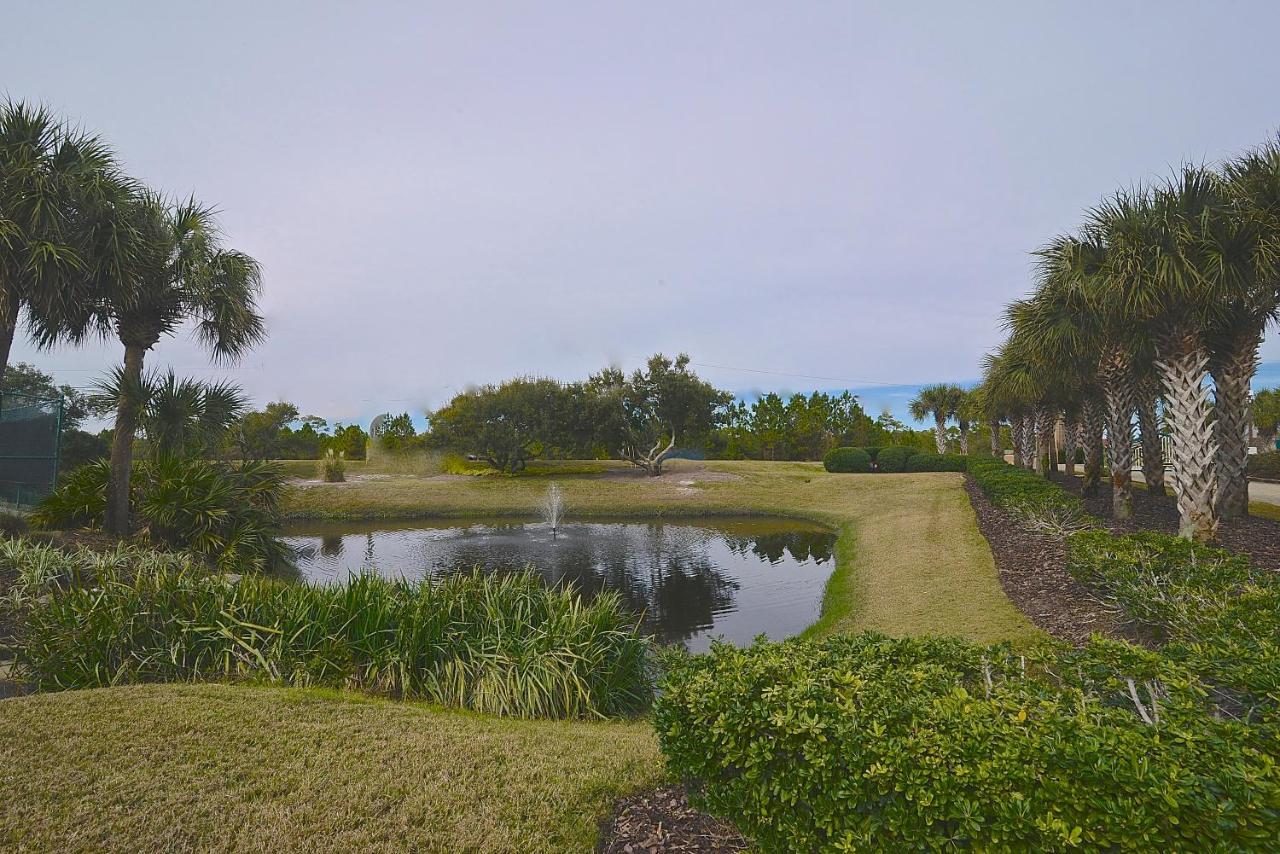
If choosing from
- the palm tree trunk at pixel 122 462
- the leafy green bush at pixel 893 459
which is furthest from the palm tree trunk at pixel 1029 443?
the palm tree trunk at pixel 122 462

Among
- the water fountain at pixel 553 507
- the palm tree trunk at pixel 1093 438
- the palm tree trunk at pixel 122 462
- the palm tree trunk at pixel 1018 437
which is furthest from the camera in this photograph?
the palm tree trunk at pixel 1018 437

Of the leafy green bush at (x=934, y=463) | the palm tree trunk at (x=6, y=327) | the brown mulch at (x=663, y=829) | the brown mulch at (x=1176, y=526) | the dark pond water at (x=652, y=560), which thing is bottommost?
the dark pond water at (x=652, y=560)

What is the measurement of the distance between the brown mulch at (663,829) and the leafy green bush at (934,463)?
3281cm

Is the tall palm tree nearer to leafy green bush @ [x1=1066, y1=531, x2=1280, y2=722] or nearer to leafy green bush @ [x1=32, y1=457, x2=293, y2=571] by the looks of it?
leafy green bush @ [x1=1066, y1=531, x2=1280, y2=722]

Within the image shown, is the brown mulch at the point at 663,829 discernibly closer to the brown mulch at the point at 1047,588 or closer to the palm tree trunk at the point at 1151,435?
the brown mulch at the point at 1047,588

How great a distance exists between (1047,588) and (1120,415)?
7694mm

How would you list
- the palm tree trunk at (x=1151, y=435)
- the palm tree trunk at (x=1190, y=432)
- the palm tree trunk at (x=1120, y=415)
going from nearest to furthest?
the palm tree trunk at (x=1190, y=432), the palm tree trunk at (x=1120, y=415), the palm tree trunk at (x=1151, y=435)

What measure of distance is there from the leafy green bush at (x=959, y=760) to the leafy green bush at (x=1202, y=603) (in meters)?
0.41

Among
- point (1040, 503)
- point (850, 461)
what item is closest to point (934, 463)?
point (850, 461)

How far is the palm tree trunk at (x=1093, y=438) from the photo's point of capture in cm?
1769

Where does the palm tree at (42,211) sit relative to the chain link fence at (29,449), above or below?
above

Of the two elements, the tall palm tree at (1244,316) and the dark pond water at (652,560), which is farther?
the dark pond water at (652,560)

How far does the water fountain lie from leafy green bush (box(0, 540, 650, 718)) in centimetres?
1257

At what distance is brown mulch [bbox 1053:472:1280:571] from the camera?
906cm
